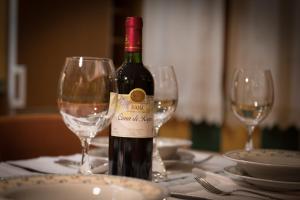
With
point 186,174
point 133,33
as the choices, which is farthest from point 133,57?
point 186,174

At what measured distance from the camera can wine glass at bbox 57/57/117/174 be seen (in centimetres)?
86

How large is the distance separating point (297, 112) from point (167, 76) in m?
1.94

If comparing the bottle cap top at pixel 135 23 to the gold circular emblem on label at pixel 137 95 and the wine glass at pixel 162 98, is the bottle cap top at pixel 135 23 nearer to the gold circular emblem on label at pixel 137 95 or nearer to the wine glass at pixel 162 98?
the gold circular emblem on label at pixel 137 95

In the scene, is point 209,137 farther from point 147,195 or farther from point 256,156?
point 147,195

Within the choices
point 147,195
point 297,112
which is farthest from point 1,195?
point 297,112

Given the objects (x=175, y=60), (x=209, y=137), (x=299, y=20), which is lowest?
(x=209, y=137)

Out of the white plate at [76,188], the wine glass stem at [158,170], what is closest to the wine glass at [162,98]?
the wine glass stem at [158,170]

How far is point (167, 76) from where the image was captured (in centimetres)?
110

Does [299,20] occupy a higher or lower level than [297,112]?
higher

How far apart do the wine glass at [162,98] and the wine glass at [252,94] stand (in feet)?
0.62

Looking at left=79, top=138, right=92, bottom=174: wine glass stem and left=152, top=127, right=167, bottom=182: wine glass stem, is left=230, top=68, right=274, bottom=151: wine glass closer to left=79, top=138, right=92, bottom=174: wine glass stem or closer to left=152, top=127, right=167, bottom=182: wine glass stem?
left=152, top=127, right=167, bottom=182: wine glass stem

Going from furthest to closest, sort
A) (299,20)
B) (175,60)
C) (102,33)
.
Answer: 1. (102,33)
2. (175,60)
3. (299,20)

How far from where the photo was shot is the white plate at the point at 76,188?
2.15 ft

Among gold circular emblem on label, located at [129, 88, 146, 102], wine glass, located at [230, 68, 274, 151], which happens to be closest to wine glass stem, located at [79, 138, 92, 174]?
gold circular emblem on label, located at [129, 88, 146, 102]
